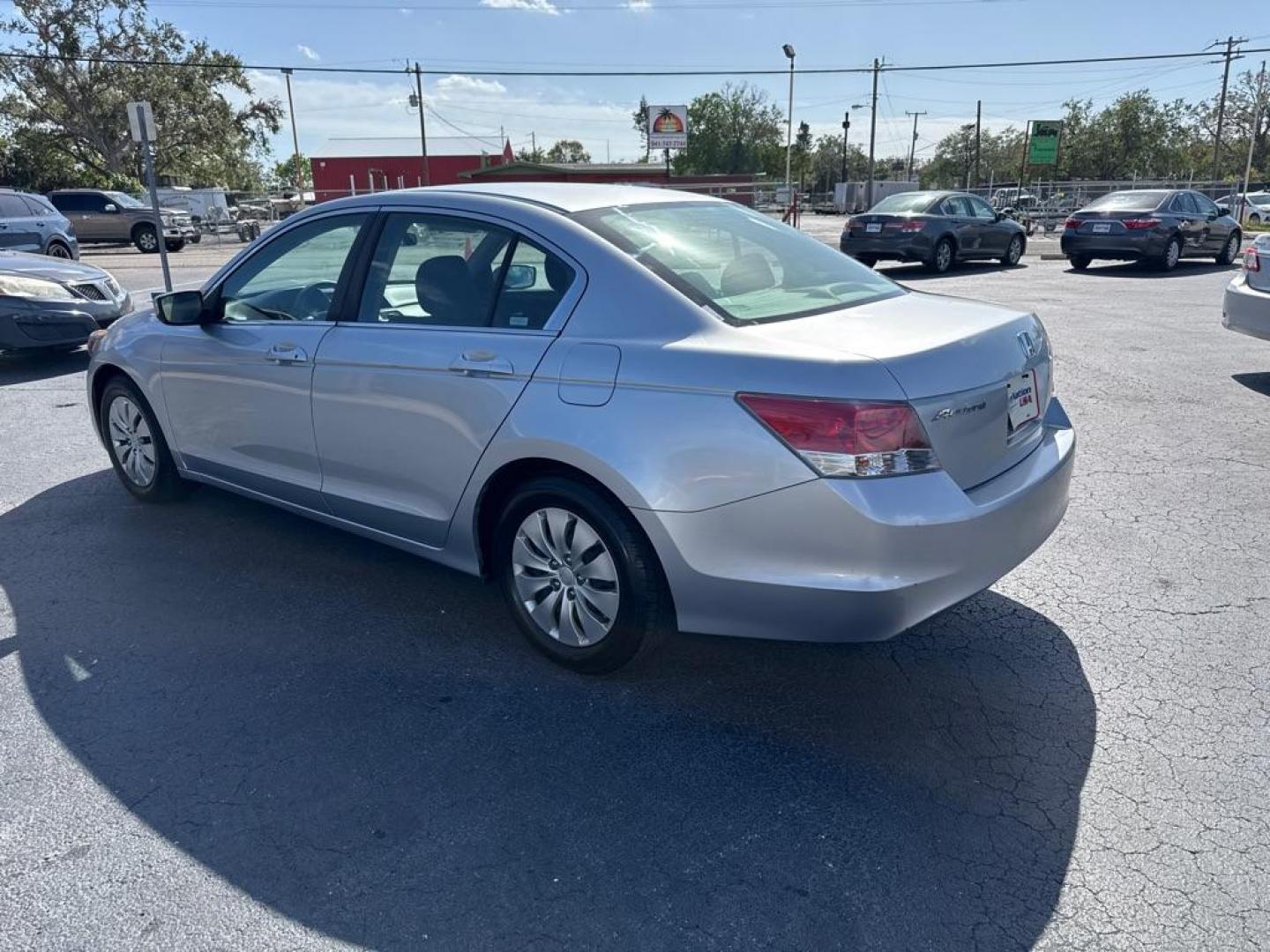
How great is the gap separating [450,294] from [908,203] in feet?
51.0

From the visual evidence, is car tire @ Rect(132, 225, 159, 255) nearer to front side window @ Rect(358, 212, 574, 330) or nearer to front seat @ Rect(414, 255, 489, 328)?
front side window @ Rect(358, 212, 574, 330)

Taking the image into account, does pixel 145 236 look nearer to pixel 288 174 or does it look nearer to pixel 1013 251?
pixel 1013 251

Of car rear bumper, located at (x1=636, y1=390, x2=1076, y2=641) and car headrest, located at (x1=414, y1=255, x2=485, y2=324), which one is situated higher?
car headrest, located at (x1=414, y1=255, x2=485, y2=324)

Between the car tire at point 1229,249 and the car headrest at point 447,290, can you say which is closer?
the car headrest at point 447,290

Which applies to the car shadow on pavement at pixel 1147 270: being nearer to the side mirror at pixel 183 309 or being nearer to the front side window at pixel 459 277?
the front side window at pixel 459 277

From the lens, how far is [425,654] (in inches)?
141

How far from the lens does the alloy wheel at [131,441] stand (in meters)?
5.04

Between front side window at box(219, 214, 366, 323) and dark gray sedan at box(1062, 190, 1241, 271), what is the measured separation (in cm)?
1697

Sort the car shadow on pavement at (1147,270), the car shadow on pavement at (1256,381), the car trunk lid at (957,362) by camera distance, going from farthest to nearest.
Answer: the car shadow on pavement at (1147,270) < the car shadow on pavement at (1256,381) < the car trunk lid at (957,362)

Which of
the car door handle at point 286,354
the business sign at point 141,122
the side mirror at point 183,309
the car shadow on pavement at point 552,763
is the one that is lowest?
the car shadow on pavement at point 552,763

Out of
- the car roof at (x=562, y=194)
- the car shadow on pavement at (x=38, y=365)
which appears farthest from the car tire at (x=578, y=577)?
the car shadow on pavement at (x=38, y=365)

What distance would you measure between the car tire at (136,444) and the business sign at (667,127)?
120 feet

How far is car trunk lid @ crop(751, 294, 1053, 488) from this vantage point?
2777 mm

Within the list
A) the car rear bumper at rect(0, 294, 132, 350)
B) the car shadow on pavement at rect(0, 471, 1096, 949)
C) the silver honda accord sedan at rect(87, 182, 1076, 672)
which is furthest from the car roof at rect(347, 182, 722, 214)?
the car rear bumper at rect(0, 294, 132, 350)
